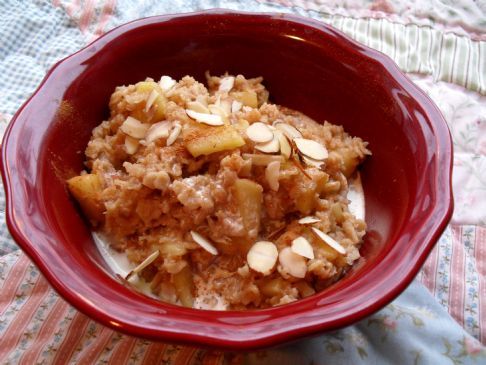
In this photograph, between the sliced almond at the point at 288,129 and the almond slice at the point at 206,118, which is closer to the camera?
the almond slice at the point at 206,118

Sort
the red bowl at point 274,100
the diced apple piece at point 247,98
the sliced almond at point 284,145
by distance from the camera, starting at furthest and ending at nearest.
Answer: the diced apple piece at point 247,98, the sliced almond at point 284,145, the red bowl at point 274,100

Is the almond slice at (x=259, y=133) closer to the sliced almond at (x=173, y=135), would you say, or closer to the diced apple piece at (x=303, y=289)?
the sliced almond at (x=173, y=135)

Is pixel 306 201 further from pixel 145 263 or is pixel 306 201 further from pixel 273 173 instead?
pixel 145 263

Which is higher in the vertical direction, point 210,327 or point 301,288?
point 210,327

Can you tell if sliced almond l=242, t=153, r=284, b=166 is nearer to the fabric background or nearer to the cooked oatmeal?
the cooked oatmeal

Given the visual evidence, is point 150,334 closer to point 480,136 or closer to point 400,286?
point 400,286

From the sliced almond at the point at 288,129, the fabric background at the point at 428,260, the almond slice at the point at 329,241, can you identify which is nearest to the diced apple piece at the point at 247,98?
the sliced almond at the point at 288,129

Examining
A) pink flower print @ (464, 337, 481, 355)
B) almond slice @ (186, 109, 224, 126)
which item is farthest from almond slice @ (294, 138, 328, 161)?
pink flower print @ (464, 337, 481, 355)

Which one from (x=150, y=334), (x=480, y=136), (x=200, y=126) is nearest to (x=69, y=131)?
(x=200, y=126)
